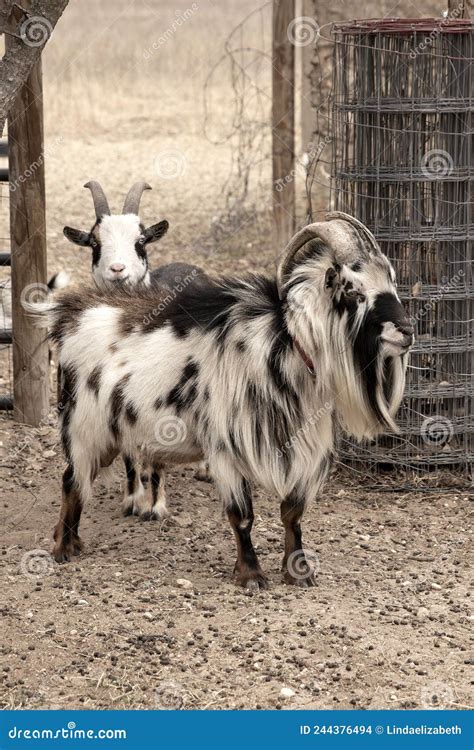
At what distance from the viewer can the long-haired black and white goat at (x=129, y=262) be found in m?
6.71

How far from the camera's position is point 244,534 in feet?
18.2

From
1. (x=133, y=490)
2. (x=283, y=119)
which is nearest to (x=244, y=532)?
(x=133, y=490)

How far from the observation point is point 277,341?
546cm

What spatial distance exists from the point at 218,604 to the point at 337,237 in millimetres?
1758

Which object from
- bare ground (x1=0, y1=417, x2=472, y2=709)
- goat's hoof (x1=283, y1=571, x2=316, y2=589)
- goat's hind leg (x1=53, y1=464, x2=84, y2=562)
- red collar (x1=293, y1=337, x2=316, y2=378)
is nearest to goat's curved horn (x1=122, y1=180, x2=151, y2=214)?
bare ground (x1=0, y1=417, x2=472, y2=709)

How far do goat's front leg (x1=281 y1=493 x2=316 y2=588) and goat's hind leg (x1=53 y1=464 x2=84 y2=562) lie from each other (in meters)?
1.12

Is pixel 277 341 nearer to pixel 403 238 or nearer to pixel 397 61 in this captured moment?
pixel 403 238

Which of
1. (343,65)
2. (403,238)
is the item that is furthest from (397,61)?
(403,238)

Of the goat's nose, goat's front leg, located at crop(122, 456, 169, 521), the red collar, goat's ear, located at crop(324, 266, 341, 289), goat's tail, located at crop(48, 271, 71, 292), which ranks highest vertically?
goat's tail, located at crop(48, 271, 71, 292)

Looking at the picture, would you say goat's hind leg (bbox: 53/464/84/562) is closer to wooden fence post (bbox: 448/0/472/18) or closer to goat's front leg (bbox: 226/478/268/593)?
goat's front leg (bbox: 226/478/268/593)

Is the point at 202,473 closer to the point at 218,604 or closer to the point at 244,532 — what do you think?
the point at 244,532

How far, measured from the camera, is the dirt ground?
15.2 feet

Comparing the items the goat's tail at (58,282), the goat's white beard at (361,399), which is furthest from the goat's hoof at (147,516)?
the goat's tail at (58,282)

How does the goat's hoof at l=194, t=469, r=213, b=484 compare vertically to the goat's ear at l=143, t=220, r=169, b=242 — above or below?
below
